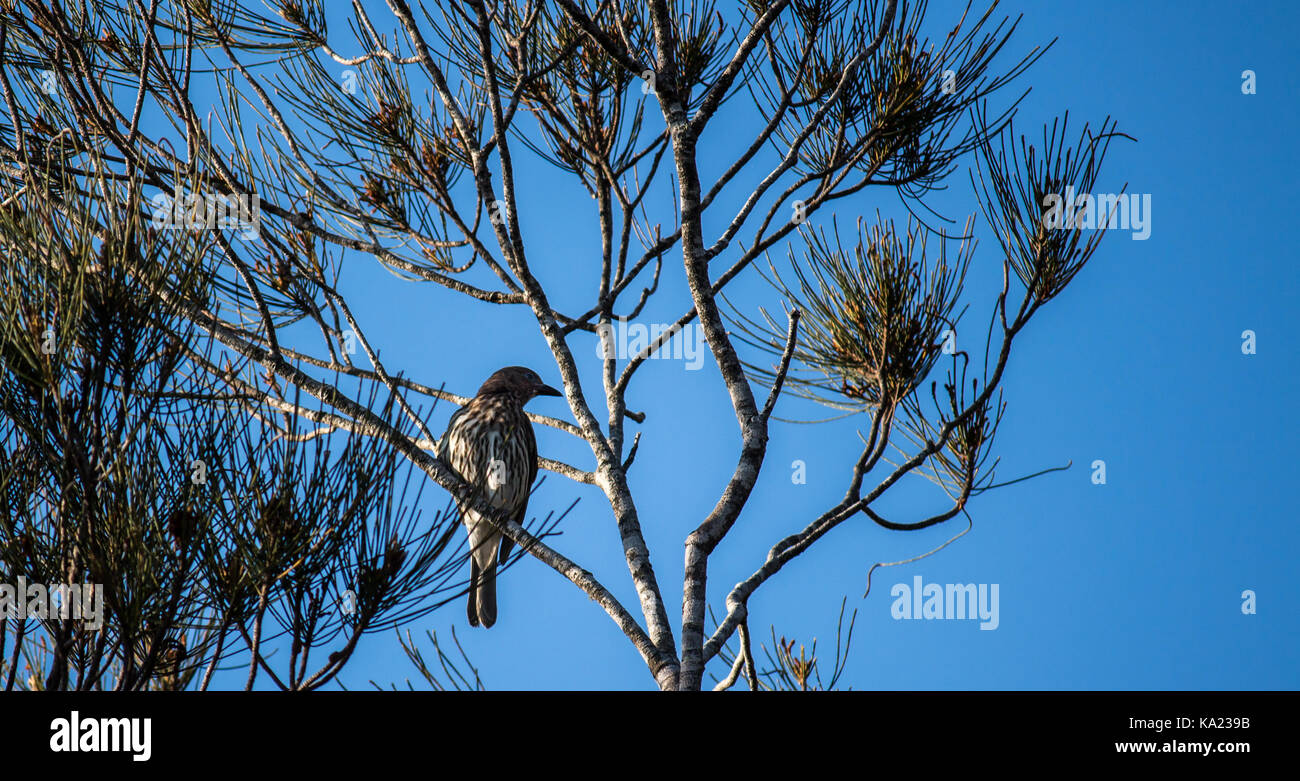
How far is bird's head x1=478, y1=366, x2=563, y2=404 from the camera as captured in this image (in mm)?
4812

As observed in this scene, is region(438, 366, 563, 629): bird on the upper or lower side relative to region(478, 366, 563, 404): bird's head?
lower

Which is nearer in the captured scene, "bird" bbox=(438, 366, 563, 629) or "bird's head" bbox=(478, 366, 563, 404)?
"bird" bbox=(438, 366, 563, 629)

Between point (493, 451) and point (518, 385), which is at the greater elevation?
point (518, 385)

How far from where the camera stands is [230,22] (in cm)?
325

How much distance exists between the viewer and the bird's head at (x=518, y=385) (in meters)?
4.81

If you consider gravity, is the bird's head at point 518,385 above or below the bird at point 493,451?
above

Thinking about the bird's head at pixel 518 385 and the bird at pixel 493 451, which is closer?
the bird at pixel 493 451

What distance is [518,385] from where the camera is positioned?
485 centimetres

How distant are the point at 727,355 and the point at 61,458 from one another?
163cm

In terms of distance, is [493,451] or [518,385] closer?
[493,451]
